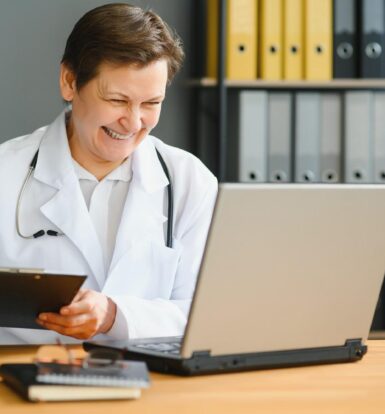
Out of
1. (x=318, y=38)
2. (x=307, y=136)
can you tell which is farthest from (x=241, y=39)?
(x=307, y=136)

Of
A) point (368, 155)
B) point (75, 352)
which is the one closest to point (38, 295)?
point (75, 352)

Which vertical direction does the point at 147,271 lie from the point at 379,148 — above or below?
below

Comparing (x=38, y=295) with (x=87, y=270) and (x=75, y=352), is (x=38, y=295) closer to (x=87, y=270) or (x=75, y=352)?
(x=75, y=352)

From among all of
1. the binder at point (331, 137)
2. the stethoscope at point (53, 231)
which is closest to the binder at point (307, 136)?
the binder at point (331, 137)

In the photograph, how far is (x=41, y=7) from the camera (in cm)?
338

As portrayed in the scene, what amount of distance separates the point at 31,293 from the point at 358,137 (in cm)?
187

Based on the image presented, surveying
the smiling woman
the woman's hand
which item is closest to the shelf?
the smiling woman

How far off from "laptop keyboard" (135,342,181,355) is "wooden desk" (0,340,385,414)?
7 cm

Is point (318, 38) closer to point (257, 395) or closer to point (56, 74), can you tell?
point (56, 74)

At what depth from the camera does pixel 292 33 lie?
312cm

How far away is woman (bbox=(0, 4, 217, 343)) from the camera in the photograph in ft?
6.75

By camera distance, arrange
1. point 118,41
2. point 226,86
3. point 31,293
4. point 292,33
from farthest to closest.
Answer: point 226,86 < point 292,33 < point 118,41 < point 31,293

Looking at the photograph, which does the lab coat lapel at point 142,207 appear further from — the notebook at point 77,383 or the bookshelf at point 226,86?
the bookshelf at point 226,86

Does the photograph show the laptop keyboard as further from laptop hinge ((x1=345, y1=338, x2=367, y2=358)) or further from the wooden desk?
laptop hinge ((x1=345, y1=338, x2=367, y2=358))
